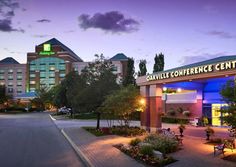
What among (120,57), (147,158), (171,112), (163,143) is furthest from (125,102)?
(120,57)

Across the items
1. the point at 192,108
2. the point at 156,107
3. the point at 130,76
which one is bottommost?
the point at 192,108

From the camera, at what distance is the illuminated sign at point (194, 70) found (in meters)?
20.2

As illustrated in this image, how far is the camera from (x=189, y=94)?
140 feet

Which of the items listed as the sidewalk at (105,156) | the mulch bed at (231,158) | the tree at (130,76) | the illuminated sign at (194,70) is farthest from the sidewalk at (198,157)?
the tree at (130,76)

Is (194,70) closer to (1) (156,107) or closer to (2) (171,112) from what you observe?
(1) (156,107)

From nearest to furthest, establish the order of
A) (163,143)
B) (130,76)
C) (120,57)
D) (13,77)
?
(163,143) → (130,76) → (13,77) → (120,57)

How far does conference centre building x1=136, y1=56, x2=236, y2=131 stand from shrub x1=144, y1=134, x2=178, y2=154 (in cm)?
297

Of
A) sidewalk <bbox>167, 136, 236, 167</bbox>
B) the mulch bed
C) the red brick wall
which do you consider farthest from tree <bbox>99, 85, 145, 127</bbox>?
the red brick wall

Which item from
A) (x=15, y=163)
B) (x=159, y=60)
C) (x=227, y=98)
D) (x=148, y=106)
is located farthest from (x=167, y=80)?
(x=159, y=60)

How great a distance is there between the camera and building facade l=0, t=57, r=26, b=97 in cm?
16100

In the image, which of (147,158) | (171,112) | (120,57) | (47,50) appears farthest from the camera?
(120,57)

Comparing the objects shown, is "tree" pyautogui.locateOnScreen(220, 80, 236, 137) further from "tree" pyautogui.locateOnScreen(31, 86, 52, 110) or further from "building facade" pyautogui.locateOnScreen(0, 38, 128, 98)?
"building facade" pyautogui.locateOnScreen(0, 38, 128, 98)

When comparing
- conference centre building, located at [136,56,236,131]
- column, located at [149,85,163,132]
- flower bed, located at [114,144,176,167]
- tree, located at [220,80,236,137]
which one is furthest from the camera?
column, located at [149,85,163,132]

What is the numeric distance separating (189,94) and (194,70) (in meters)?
20.0
